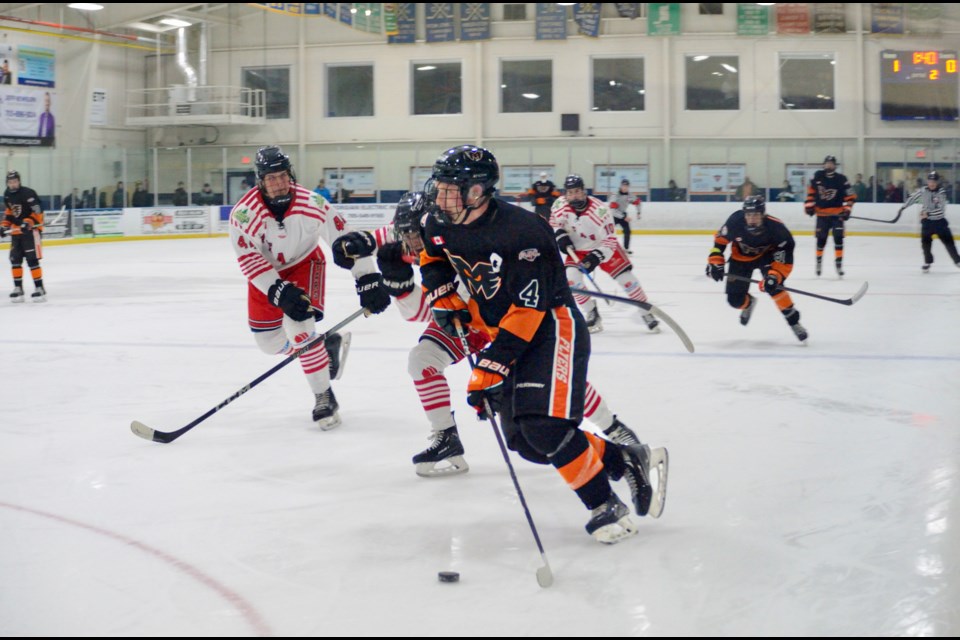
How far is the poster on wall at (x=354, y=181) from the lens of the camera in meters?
23.6

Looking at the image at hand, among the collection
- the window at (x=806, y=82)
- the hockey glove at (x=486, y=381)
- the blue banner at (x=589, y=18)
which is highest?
the blue banner at (x=589, y=18)

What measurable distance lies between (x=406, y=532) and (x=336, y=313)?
575cm

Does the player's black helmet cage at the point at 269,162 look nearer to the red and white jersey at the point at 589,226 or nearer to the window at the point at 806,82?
the red and white jersey at the point at 589,226

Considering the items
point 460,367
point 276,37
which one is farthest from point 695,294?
point 276,37

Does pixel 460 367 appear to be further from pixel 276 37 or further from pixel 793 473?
pixel 276 37

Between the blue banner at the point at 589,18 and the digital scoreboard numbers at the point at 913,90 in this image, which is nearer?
the digital scoreboard numbers at the point at 913,90

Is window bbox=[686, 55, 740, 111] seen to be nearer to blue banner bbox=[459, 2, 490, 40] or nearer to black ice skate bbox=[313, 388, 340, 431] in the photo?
blue banner bbox=[459, 2, 490, 40]

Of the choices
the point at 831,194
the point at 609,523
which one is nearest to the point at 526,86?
the point at 831,194

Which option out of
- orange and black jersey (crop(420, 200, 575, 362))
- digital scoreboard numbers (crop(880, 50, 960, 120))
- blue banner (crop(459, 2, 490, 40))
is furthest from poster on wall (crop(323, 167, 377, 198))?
orange and black jersey (crop(420, 200, 575, 362))

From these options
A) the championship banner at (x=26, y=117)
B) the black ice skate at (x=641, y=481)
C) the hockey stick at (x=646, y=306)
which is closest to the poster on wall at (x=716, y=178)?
the championship banner at (x=26, y=117)

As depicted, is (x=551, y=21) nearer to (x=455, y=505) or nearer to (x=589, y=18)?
(x=589, y=18)

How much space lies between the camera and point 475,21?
22.9 metres

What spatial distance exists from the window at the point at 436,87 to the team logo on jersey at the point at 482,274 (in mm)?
21048

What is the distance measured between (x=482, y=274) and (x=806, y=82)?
828 inches
